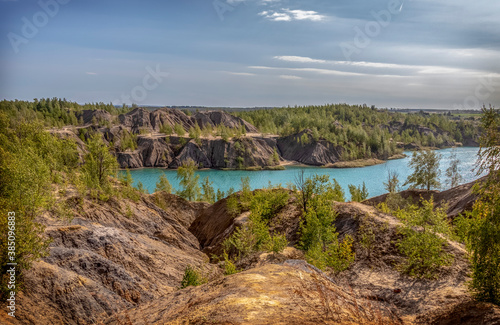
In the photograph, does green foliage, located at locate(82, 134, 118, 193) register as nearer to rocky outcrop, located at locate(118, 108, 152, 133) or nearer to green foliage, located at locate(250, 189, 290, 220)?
green foliage, located at locate(250, 189, 290, 220)

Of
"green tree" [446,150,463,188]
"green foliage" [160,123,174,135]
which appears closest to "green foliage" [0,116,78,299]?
"green tree" [446,150,463,188]

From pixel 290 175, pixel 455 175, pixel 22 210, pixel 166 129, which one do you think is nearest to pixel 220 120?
pixel 166 129

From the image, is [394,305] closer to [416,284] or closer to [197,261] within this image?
[416,284]

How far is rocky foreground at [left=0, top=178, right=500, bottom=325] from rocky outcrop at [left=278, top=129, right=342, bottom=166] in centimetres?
11078

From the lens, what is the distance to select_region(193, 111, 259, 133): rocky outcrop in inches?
7200

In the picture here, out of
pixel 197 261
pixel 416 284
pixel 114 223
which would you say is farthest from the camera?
pixel 114 223

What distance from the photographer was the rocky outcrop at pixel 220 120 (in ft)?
600

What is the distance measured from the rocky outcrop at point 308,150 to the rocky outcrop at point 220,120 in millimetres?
32962

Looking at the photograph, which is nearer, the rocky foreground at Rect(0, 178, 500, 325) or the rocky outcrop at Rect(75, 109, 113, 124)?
the rocky foreground at Rect(0, 178, 500, 325)

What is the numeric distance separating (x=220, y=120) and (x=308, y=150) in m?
59.0

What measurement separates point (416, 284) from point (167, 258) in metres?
18.1

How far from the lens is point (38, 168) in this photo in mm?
27375

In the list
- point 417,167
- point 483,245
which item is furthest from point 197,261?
point 417,167

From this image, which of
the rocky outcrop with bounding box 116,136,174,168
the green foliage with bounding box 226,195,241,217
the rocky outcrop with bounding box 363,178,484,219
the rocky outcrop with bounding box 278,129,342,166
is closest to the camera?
the rocky outcrop with bounding box 363,178,484,219
